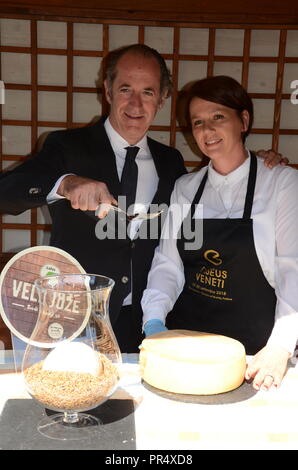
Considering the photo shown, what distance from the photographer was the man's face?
1.75 m

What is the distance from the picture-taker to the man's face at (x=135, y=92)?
175cm

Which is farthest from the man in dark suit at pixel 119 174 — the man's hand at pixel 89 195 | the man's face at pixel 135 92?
the man's hand at pixel 89 195

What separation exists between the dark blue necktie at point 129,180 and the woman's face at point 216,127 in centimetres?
27

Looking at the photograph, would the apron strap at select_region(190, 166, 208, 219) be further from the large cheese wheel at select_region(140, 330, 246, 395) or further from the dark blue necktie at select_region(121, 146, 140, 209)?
the large cheese wheel at select_region(140, 330, 246, 395)

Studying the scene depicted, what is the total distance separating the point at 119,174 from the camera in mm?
1809

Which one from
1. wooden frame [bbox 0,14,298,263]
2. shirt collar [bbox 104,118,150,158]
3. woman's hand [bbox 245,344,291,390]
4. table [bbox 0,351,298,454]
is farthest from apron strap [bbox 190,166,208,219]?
wooden frame [bbox 0,14,298,263]

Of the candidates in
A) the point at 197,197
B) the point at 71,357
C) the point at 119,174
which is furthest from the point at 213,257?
the point at 71,357

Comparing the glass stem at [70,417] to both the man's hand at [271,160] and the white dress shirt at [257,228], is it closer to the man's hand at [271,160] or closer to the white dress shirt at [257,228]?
the white dress shirt at [257,228]

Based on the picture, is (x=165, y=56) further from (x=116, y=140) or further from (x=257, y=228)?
(x=257, y=228)

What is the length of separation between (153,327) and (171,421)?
0.45 metres

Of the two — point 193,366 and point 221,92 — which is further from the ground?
point 221,92

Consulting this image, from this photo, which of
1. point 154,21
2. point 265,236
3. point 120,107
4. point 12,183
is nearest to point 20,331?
point 12,183

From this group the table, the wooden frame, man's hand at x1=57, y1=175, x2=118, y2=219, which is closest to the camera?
the table

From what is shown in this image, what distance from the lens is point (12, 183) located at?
152 centimetres
